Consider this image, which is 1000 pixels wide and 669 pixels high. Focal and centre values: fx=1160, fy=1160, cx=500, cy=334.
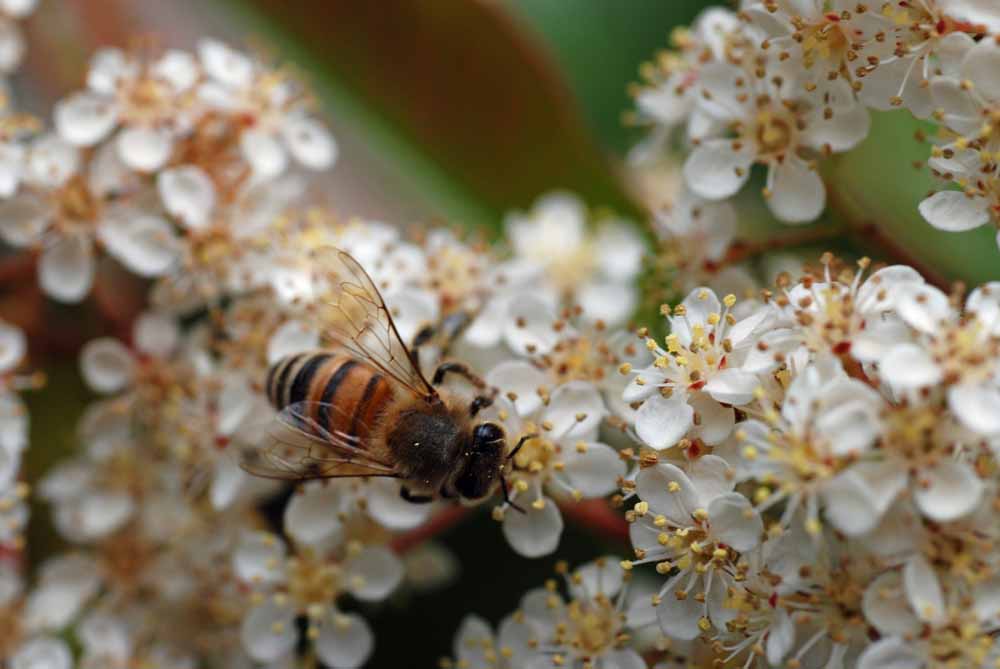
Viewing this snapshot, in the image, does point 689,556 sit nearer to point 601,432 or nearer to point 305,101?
point 601,432

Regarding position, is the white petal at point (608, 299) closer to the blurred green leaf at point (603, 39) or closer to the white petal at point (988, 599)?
the blurred green leaf at point (603, 39)

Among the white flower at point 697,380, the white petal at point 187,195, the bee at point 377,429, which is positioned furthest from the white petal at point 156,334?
the white flower at point 697,380

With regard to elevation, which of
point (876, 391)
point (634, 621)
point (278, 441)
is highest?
point (278, 441)

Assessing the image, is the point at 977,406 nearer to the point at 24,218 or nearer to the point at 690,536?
the point at 690,536

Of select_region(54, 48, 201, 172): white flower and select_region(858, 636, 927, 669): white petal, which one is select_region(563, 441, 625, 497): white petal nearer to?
select_region(858, 636, 927, 669): white petal

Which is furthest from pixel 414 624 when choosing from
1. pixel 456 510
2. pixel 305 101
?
pixel 305 101

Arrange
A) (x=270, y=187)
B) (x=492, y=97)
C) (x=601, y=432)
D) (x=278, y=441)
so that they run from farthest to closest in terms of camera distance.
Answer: (x=492, y=97) → (x=270, y=187) → (x=601, y=432) → (x=278, y=441)

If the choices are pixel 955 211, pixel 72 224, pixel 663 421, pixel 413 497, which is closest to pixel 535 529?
pixel 413 497
